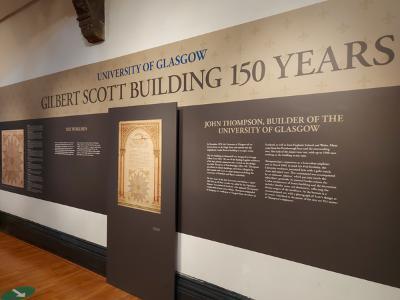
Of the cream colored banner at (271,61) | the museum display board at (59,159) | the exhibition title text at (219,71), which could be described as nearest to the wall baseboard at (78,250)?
the museum display board at (59,159)

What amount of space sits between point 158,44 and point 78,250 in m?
2.60

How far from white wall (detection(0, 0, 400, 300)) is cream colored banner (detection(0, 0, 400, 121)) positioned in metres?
0.12

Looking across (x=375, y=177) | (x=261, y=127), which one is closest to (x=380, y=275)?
(x=375, y=177)

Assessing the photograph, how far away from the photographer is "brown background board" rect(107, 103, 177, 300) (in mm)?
2518

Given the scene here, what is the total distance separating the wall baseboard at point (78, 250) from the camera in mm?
2354

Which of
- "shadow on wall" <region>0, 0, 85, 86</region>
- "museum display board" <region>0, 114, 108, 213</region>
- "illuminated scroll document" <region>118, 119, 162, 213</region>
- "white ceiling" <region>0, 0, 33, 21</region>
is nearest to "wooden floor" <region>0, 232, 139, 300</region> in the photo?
"museum display board" <region>0, 114, 108, 213</region>

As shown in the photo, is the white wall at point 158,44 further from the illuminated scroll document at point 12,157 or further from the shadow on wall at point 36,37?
the illuminated scroll document at point 12,157

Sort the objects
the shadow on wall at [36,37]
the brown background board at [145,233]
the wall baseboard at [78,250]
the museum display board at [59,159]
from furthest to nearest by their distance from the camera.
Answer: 1. the shadow on wall at [36,37]
2. the museum display board at [59,159]
3. the brown background board at [145,233]
4. the wall baseboard at [78,250]

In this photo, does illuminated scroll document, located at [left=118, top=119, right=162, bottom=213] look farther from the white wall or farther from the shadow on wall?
the shadow on wall

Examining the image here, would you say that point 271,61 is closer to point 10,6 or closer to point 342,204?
point 342,204

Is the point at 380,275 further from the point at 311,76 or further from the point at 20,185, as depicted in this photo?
the point at 20,185

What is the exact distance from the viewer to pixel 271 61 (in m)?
2.02

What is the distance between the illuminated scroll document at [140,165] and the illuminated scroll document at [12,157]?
235cm

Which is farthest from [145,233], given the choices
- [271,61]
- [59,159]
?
[271,61]
